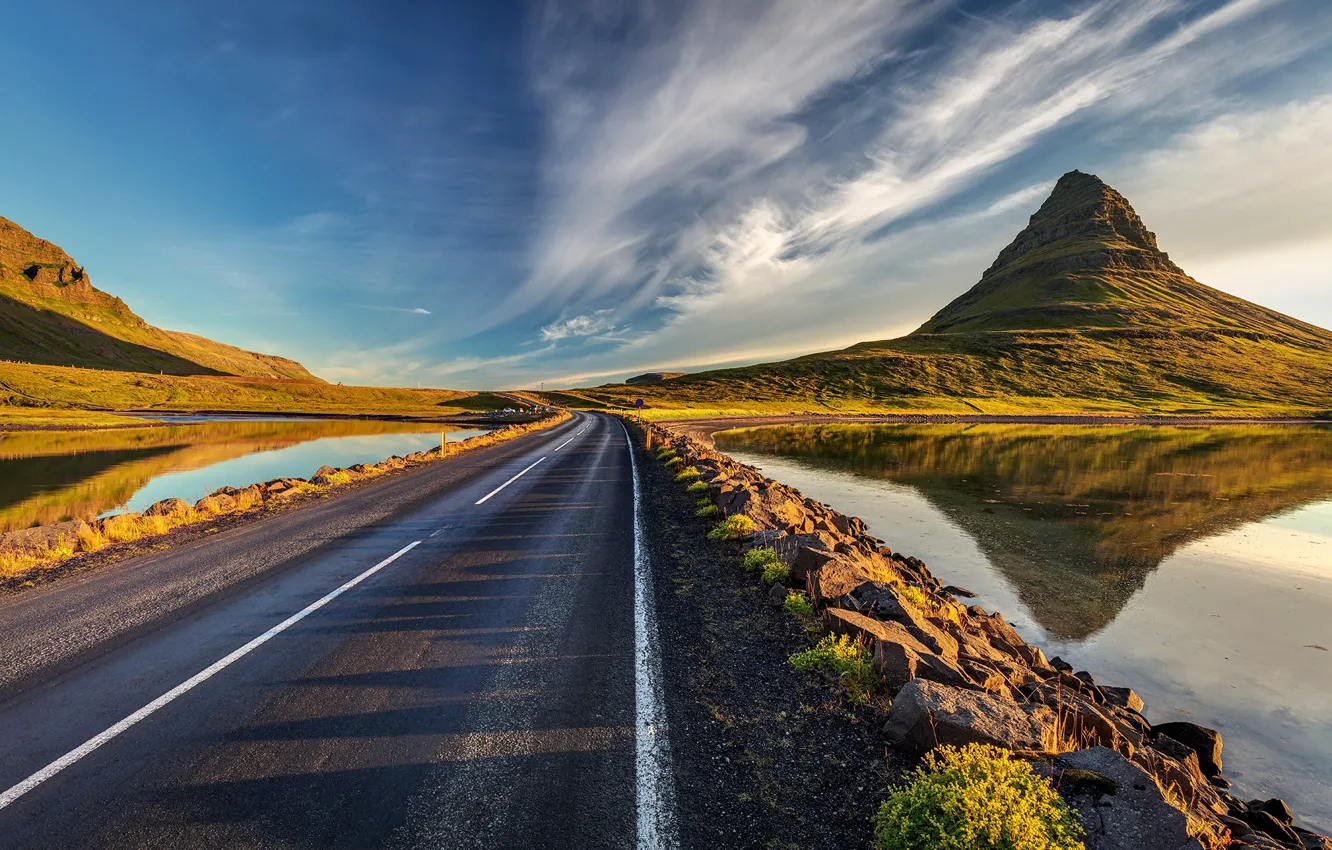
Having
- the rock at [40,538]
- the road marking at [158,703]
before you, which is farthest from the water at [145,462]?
the road marking at [158,703]

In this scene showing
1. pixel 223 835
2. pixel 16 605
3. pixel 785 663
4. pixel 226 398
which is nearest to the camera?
pixel 223 835

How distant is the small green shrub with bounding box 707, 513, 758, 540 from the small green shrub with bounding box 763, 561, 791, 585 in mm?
2487

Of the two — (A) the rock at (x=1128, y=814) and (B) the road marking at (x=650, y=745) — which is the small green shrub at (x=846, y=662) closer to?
(B) the road marking at (x=650, y=745)

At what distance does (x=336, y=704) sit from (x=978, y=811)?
540 centimetres

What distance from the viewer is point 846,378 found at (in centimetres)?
13175

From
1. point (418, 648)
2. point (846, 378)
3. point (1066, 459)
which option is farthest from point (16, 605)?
point (846, 378)

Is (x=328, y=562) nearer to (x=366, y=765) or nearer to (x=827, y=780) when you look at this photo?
(x=366, y=765)

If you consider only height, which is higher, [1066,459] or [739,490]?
[739,490]

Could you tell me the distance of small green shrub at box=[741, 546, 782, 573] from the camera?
903 centimetres

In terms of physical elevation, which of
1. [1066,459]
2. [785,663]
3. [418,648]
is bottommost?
[1066,459]

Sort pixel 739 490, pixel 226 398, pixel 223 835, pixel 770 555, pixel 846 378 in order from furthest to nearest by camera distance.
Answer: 1. pixel 846 378
2. pixel 226 398
3. pixel 739 490
4. pixel 770 555
5. pixel 223 835

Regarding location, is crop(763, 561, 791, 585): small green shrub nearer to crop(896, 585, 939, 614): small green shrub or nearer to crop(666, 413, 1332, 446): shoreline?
crop(896, 585, 939, 614): small green shrub

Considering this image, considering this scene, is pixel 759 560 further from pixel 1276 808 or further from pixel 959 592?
pixel 1276 808

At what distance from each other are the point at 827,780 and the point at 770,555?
201 inches
